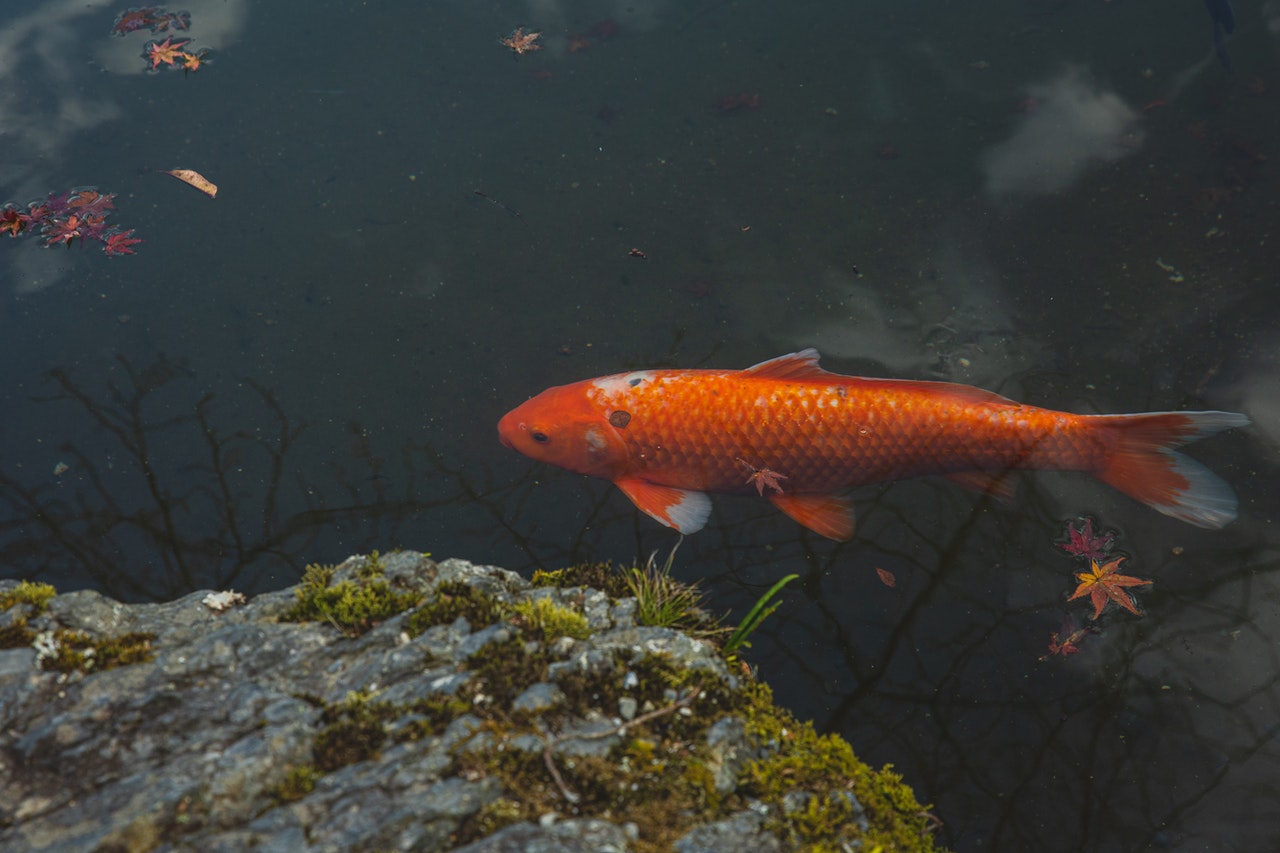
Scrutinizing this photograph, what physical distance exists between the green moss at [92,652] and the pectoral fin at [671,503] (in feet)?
8.29

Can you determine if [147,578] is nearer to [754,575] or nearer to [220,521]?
[220,521]

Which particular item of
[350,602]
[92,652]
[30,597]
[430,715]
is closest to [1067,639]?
[430,715]

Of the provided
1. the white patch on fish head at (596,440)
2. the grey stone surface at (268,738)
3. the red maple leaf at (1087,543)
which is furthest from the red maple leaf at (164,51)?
the red maple leaf at (1087,543)

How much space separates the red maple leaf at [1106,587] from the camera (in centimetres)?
415

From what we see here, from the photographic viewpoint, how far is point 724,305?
5305 millimetres

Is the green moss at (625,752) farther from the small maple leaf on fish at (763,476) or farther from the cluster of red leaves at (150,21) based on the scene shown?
the cluster of red leaves at (150,21)

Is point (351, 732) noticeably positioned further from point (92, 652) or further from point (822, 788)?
point (822, 788)

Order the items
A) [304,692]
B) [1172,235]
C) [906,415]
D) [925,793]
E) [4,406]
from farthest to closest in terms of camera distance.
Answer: [1172,235]
[4,406]
[906,415]
[925,793]
[304,692]

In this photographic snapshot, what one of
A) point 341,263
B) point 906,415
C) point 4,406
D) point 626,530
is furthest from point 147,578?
point 906,415

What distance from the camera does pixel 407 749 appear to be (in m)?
2.33

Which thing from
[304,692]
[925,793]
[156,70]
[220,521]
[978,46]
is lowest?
[925,793]

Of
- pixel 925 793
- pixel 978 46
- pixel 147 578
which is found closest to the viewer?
pixel 925 793

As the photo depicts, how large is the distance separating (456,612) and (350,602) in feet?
1.35

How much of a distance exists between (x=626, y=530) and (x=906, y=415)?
68.8 inches
